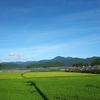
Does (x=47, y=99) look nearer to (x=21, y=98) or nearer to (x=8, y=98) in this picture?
(x=21, y=98)

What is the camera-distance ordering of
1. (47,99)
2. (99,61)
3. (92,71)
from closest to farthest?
(47,99) < (92,71) < (99,61)

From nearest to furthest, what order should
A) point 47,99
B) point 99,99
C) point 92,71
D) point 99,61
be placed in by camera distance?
point 99,99 < point 47,99 < point 92,71 < point 99,61

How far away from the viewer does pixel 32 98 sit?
12.1 m

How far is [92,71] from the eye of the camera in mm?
43531

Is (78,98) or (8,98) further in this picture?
(8,98)

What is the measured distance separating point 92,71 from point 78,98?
33279mm

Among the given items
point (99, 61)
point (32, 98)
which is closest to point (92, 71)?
point (32, 98)

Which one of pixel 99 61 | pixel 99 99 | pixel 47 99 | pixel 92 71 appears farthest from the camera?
pixel 99 61

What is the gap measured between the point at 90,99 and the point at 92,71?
3357 centimetres

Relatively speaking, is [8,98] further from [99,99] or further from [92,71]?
[92,71]

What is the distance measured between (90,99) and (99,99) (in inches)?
18.7

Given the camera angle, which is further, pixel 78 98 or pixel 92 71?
pixel 92 71

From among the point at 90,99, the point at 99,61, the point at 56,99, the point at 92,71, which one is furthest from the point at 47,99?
the point at 99,61

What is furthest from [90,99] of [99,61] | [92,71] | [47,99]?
[99,61]
